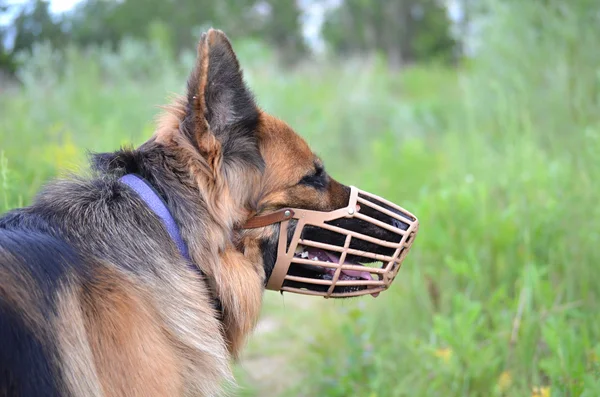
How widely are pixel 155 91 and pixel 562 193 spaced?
21.9 ft

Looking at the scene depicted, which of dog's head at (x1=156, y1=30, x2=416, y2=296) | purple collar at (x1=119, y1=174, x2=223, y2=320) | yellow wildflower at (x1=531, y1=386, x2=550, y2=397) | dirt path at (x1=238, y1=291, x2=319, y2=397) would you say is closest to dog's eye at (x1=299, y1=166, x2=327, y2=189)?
dog's head at (x1=156, y1=30, x2=416, y2=296)

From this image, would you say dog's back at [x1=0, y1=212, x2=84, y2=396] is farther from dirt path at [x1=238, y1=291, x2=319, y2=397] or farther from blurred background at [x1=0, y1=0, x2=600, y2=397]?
dirt path at [x1=238, y1=291, x2=319, y2=397]

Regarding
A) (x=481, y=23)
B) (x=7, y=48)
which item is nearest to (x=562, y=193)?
(x=481, y=23)

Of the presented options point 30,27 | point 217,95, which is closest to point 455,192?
point 217,95

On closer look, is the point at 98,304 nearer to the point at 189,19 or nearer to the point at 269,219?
the point at 269,219

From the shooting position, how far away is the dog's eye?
2445 mm

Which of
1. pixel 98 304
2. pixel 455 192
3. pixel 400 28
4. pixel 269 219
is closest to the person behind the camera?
pixel 98 304

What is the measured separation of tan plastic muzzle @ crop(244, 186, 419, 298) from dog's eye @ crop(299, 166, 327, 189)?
136mm

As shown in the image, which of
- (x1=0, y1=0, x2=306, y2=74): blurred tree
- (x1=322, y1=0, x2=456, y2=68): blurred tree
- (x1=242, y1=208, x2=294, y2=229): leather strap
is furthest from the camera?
(x1=0, y1=0, x2=306, y2=74): blurred tree

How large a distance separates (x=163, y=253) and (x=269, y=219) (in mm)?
470

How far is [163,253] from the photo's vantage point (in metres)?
2.08

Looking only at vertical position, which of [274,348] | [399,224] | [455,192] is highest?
[455,192]

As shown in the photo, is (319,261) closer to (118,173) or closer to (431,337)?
(118,173)

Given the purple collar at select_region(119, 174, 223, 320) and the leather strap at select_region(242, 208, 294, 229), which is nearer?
the purple collar at select_region(119, 174, 223, 320)
